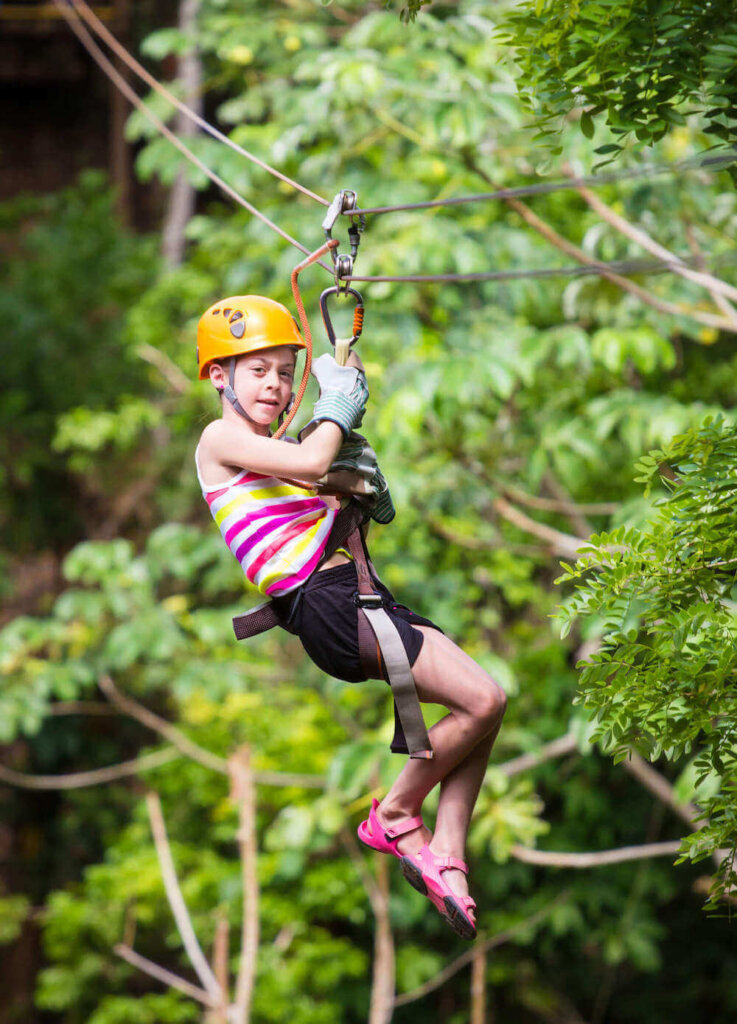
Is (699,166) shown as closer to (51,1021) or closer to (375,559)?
(375,559)

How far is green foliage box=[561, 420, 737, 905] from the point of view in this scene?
2172 millimetres

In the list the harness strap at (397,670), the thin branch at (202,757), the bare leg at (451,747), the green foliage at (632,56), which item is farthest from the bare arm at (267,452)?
the thin branch at (202,757)

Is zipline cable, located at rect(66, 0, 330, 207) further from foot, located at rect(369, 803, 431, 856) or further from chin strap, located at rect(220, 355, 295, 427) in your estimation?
foot, located at rect(369, 803, 431, 856)

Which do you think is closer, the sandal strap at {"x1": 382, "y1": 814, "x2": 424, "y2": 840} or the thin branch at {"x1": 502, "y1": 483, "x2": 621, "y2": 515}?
the sandal strap at {"x1": 382, "y1": 814, "x2": 424, "y2": 840}

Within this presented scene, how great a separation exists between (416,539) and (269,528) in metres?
3.22

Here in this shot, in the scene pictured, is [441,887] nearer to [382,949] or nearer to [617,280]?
[617,280]

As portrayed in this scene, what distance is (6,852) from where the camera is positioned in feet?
31.7

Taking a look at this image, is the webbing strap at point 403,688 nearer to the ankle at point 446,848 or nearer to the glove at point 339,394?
the ankle at point 446,848

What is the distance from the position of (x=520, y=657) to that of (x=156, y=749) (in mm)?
3629

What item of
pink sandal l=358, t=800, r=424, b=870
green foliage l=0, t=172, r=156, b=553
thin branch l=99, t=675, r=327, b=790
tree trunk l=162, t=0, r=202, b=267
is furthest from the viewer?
tree trunk l=162, t=0, r=202, b=267

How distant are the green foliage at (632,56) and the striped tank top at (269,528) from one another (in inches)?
36.2

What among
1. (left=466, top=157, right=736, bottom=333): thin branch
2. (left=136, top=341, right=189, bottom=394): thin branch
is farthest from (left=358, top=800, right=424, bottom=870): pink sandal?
(left=136, top=341, right=189, bottom=394): thin branch

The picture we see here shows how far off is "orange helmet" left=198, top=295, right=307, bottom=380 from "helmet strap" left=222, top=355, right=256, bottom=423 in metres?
0.02

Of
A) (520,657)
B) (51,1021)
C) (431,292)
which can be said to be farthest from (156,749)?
(431,292)
